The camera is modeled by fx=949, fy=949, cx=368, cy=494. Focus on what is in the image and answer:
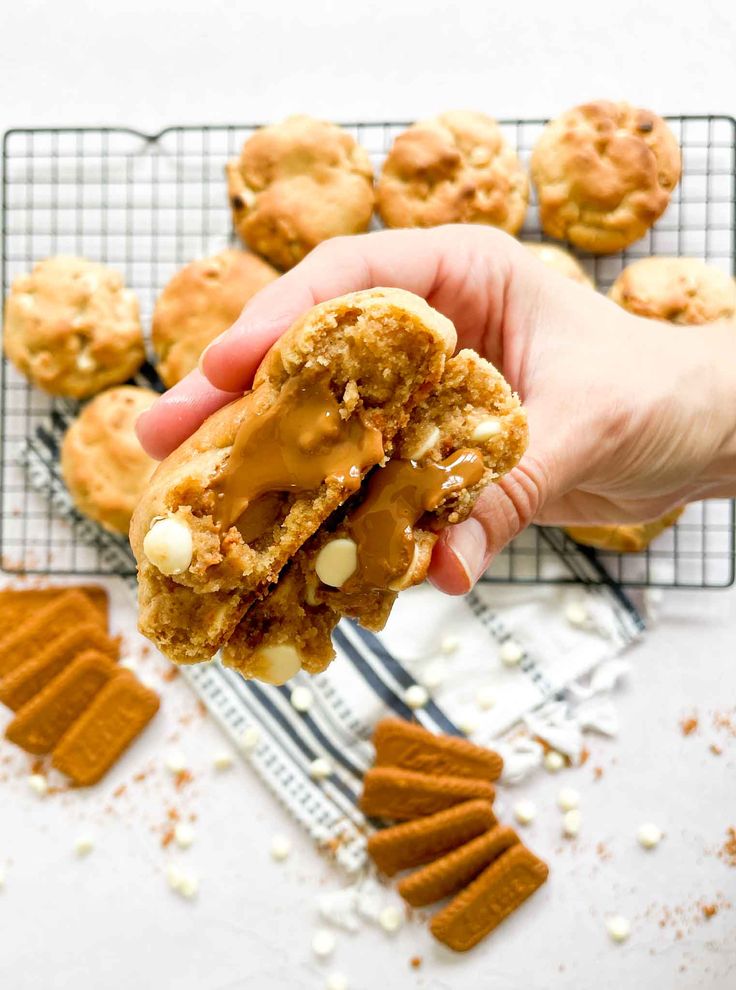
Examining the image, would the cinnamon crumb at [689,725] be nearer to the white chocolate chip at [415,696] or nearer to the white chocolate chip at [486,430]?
the white chocolate chip at [415,696]

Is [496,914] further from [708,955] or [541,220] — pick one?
[541,220]

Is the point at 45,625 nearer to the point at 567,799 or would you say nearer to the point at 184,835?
the point at 184,835

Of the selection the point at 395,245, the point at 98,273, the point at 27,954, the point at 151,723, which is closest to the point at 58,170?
the point at 98,273

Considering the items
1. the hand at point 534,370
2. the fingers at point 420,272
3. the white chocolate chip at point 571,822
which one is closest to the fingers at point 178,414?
the hand at point 534,370

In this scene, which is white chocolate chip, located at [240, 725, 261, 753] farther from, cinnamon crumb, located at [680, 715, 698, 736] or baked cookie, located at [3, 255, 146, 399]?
cinnamon crumb, located at [680, 715, 698, 736]

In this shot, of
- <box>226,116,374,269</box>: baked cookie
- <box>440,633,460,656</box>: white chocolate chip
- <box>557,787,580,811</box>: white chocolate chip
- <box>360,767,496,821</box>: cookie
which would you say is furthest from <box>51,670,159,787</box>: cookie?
<box>226,116,374,269</box>: baked cookie

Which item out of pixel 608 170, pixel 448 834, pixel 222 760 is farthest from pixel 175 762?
pixel 608 170
